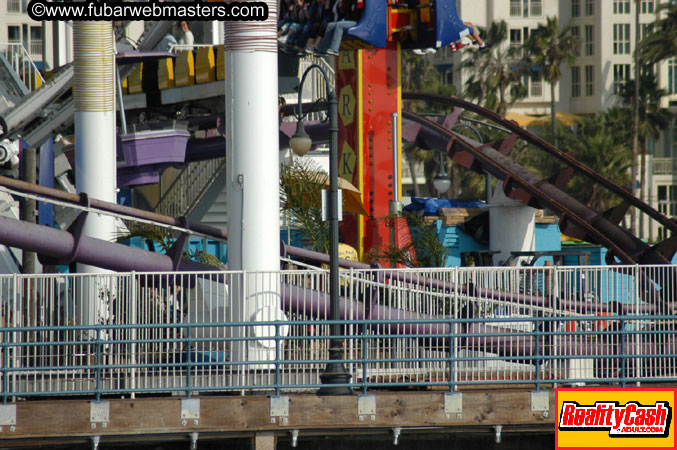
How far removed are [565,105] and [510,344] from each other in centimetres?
7245

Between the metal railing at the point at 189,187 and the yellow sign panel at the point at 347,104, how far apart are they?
840 cm

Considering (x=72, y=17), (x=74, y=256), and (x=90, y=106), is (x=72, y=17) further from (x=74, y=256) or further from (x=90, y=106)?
(x=74, y=256)

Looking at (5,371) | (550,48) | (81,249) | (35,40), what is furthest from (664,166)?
(5,371)

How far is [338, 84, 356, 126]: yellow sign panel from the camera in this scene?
28.4 meters

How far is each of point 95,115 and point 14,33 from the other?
61622 millimetres

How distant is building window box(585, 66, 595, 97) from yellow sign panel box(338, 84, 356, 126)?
6063 cm

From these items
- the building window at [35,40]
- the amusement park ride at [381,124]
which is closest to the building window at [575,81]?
the building window at [35,40]

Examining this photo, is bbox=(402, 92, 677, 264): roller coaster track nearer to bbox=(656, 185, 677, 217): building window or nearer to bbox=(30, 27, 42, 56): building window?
bbox=(656, 185, 677, 217): building window

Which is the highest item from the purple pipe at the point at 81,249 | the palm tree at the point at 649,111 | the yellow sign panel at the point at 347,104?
the palm tree at the point at 649,111

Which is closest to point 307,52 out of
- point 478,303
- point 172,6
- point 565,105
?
point 172,6

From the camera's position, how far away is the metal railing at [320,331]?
15461mm

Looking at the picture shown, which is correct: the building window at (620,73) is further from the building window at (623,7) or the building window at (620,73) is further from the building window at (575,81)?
the building window at (623,7)

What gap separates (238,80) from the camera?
18.1 m

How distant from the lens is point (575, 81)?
8625 cm
